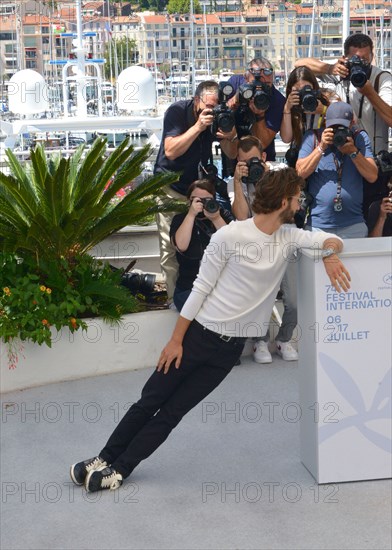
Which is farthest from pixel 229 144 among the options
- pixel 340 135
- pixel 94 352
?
pixel 94 352

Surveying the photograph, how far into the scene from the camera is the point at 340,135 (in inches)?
245

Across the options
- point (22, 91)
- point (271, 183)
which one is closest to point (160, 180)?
point (271, 183)

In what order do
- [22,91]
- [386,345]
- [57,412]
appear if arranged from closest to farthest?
[386,345], [57,412], [22,91]

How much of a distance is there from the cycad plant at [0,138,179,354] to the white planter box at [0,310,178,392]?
111 millimetres

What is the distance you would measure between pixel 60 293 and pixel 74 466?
184cm

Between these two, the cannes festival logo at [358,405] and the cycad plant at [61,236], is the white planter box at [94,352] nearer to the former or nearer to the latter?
the cycad plant at [61,236]

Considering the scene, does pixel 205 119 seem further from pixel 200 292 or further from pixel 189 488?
pixel 189 488

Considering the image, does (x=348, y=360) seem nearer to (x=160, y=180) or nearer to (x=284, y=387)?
(x=284, y=387)

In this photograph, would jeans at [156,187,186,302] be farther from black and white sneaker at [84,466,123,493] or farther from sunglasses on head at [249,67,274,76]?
black and white sneaker at [84,466,123,493]

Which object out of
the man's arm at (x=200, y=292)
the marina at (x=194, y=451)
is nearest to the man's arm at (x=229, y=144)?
the marina at (x=194, y=451)

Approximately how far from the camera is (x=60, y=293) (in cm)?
672

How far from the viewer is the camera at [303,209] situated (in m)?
6.48

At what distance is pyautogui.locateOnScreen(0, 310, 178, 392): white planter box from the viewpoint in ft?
21.6

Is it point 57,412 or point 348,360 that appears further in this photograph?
point 57,412
